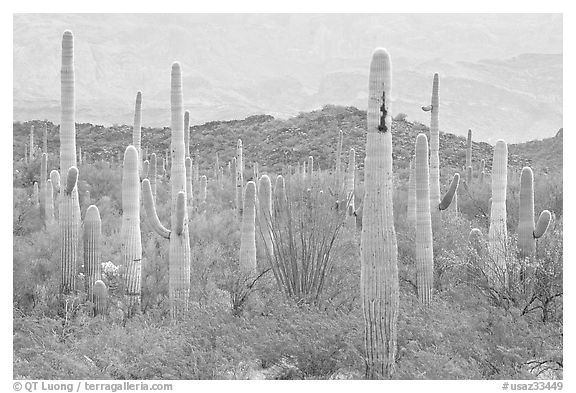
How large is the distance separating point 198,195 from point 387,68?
1768 cm

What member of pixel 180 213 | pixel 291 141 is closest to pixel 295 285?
pixel 180 213

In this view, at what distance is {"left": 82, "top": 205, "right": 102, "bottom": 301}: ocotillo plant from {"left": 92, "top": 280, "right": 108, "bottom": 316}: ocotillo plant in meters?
0.46

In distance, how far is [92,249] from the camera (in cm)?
1238

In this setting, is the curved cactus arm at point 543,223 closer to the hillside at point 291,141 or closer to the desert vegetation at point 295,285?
the desert vegetation at point 295,285

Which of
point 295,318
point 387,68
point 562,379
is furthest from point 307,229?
point 562,379

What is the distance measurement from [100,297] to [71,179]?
1.88 m

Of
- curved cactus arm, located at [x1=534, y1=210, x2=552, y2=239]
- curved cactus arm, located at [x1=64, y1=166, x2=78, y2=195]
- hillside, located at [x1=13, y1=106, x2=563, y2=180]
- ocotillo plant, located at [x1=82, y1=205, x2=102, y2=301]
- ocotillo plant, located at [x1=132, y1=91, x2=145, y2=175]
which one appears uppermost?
hillside, located at [x1=13, y1=106, x2=563, y2=180]

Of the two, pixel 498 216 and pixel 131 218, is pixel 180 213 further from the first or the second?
pixel 498 216

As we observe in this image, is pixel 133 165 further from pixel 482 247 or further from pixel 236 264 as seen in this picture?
pixel 482 247

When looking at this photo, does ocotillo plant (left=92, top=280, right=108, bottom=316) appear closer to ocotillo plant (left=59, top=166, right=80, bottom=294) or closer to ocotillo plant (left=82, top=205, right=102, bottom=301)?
ocotillo plant (left=82, top=205, right=102, bottom=301)

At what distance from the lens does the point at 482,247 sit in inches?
488

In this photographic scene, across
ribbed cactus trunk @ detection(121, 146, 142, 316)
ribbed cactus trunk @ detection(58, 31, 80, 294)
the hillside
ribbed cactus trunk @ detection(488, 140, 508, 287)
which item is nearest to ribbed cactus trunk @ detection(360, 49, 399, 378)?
ribbed cactus trunk @ detection(488, 140, 508, 287)

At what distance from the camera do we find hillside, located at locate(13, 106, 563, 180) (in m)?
42.8

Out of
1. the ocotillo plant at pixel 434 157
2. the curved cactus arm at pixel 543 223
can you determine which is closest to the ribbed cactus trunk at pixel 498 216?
the curved cactus arm at pixel 543 223
